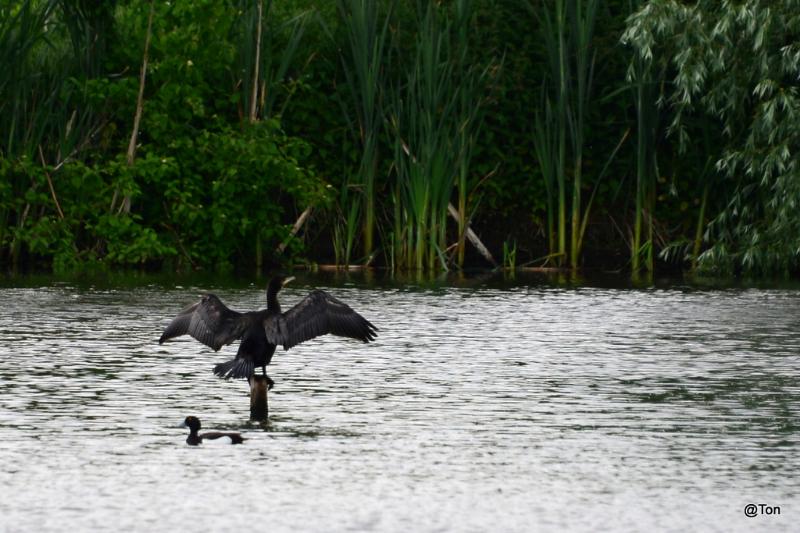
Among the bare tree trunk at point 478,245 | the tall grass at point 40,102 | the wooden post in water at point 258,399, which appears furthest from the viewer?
the bare tree trunk at point 478,245

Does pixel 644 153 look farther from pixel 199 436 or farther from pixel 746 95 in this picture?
pixel 199 436

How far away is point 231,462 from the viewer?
8695 millimetres

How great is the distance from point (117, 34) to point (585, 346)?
12.1 m

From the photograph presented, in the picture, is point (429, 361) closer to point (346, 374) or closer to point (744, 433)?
point (346, 374)

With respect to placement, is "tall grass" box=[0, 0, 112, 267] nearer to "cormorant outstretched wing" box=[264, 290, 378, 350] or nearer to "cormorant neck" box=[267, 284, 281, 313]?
"cormorant neck" box=[267, 284, 281, 313]

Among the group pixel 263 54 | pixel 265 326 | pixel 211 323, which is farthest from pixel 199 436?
pixel 263 54

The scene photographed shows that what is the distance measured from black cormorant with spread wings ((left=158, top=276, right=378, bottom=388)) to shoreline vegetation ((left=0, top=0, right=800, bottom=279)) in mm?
11862

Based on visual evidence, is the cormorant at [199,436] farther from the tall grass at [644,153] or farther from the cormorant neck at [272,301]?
the tall grass at [644,153]

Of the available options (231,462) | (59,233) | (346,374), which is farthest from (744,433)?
(59,233)

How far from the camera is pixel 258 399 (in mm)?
10078

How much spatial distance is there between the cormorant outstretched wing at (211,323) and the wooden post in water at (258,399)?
28.7 inches

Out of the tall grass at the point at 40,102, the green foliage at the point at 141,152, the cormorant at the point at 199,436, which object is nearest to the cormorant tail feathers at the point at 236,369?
the cormorant at the point at 199,436

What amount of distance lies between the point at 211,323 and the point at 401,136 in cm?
1297

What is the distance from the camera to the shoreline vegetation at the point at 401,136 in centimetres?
2273
